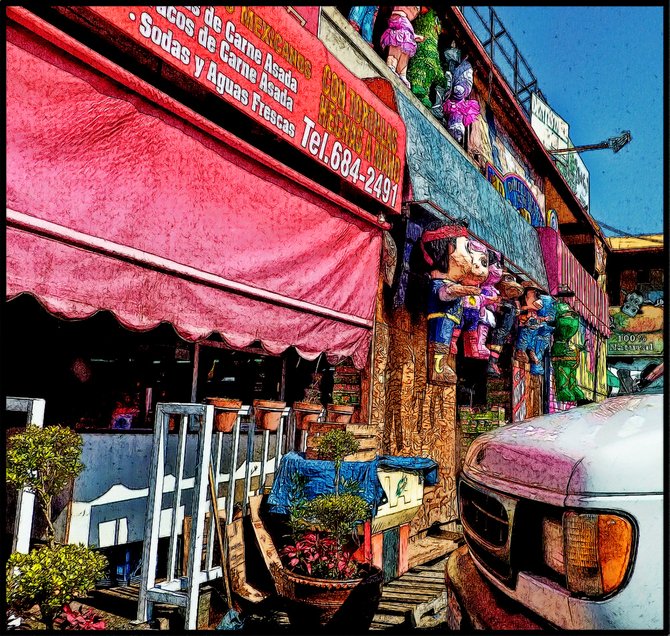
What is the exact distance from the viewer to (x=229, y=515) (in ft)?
14.8

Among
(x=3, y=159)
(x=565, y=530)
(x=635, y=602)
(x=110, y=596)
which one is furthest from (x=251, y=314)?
(x=635, y=602)

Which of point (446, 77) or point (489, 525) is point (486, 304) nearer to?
point (446, 77)

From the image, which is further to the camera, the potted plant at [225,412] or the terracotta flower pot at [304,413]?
the terracotta flower pot at [304,413]

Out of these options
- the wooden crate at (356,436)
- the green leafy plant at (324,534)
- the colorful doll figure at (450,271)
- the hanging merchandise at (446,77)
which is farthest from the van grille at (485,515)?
the hanging merchandise at (446,77)

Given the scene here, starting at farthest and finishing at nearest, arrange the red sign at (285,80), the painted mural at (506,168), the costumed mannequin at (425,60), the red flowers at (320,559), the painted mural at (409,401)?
the painted mural at (506,168) → the costumed mannequin at (425,60) → the painted mural at (409,401) → the red flowers at (320,559) → the red sign at (285,80)

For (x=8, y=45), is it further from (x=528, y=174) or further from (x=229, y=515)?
(x=528, y=174)

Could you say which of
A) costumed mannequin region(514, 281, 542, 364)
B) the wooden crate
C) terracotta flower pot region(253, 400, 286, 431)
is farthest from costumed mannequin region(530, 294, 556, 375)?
terracotta flower pot region(253, 400, 286, 431)

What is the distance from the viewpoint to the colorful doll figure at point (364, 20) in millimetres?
7055

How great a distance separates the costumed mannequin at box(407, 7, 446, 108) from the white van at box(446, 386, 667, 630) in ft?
20.9

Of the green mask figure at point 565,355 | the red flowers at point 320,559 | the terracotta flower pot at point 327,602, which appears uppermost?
the green mask figure at point 565,355

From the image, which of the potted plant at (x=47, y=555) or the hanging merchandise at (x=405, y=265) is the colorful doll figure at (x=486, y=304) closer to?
the hanging merchandise at (x=405, y=265)

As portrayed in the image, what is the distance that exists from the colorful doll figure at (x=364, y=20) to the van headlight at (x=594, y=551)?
6139 mm

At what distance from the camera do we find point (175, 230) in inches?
146

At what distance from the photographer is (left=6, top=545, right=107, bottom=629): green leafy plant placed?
2.48 meters
